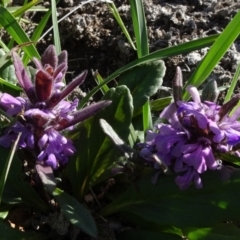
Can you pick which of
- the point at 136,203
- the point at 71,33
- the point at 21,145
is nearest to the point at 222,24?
the point at 71,33

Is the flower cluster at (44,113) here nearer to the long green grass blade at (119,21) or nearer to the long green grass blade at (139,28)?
the long green grass blade at (139,28)

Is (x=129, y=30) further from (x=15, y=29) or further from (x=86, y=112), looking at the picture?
(x=86, y=112)

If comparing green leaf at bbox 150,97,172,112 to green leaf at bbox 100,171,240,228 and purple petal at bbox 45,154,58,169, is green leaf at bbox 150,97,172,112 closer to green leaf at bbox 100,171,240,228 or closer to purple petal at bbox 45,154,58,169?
green leaf at bbox 100,171,240,228

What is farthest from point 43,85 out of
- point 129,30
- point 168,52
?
point 129,30

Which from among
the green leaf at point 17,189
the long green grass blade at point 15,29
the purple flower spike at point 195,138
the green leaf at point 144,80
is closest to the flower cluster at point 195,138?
the purple flower spike at point 195,138

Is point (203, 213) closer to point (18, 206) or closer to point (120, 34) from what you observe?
point (18, 206)
